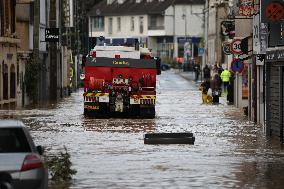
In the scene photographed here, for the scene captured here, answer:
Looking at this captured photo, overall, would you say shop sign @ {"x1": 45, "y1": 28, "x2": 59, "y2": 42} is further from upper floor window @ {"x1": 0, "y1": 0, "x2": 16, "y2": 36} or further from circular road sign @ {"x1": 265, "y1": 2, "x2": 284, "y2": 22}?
circular road sign @ {"x1": 265, "y1": 2, "x2": 284, "y2": 22}

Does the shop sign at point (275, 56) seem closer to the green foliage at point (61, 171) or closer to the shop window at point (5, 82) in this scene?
the green foliage at point (61, 171)

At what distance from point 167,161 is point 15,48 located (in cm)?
Result: 4081

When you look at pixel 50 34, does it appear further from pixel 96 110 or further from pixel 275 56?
pixel 275 56

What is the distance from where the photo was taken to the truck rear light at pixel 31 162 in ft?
52.6

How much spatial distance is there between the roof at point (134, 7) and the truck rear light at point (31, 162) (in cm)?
15983

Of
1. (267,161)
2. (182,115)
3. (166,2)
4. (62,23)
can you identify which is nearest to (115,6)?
(166,2)

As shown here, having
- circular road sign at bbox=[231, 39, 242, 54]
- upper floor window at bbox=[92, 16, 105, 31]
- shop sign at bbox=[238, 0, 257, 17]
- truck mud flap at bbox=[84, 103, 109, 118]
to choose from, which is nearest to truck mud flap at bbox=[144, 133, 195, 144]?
shop sign at bbox=[238, 0, 257, 17]

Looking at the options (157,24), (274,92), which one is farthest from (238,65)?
Result: (157,24)

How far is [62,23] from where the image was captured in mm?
88562

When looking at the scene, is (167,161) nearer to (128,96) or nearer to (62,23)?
(128,96)

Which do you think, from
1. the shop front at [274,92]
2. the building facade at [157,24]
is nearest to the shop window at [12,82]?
the shop front at [274,92]

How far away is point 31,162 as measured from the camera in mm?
16094

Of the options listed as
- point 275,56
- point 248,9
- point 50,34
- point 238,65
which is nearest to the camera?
point 275,56

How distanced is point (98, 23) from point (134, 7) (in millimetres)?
7509
